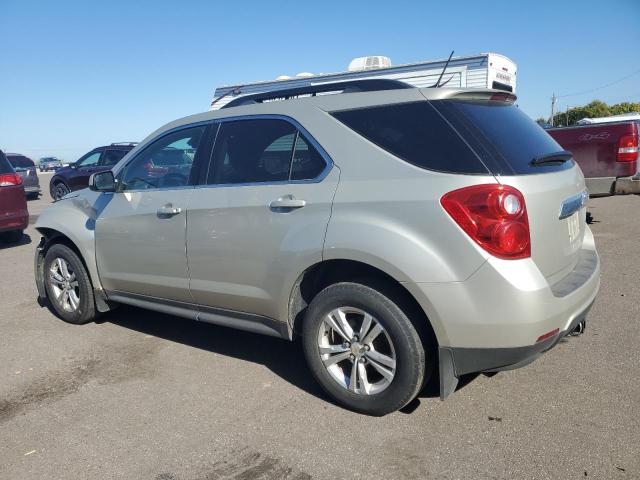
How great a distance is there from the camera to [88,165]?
15.5 metres

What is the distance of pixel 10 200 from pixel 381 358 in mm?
7812

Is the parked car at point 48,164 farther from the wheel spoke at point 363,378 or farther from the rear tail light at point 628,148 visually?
the wheel spoke at point 363,378

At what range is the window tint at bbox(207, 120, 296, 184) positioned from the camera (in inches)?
135

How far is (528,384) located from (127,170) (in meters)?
3.47

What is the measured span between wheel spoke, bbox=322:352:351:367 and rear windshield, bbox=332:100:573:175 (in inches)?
47.2

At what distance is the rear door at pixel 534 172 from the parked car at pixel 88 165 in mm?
13324

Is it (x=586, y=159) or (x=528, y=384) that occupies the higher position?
(x=586, y=159)

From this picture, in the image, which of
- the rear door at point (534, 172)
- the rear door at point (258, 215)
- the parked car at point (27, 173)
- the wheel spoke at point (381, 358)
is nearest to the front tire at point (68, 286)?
the rear door at point (258, 215)

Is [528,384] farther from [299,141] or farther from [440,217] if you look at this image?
[299,141]

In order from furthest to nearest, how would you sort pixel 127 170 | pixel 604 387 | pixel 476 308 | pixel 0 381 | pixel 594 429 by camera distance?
pixel 127 170 → pixel 0 381 → pixel 604 387 → pixel 594 429 → pixel 476 308

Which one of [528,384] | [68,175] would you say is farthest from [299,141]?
[68,175]

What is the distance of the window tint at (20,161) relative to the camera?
60.7ft

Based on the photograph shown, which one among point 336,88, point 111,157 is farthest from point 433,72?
point 111,157

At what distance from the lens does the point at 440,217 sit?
2.68 metres
